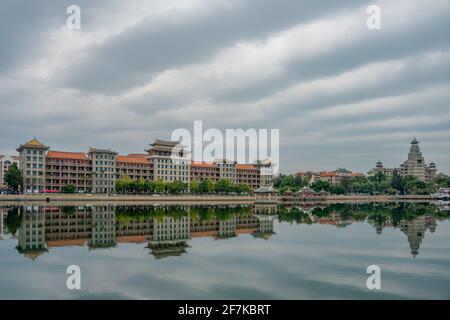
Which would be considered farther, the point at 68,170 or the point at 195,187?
the point at 195,187

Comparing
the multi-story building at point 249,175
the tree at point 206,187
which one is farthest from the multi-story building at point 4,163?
the multi-story building at point 249,175

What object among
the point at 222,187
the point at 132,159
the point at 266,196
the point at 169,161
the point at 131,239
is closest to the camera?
the point at 131,239

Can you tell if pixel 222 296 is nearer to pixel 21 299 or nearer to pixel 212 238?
pixel 21 299

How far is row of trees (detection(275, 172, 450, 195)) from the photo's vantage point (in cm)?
11062

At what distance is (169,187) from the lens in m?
77.6

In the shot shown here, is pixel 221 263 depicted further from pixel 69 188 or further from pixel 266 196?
pixel 69 188

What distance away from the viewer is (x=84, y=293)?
1215 cm

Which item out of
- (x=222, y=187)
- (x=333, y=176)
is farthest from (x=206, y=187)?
(x=333, y=176)

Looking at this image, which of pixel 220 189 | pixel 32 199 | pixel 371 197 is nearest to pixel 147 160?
pixel 220 189

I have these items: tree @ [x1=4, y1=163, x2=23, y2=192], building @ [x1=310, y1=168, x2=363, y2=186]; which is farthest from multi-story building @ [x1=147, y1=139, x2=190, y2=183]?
building @ [x1=310, y1=168, x2=363, y2=186]

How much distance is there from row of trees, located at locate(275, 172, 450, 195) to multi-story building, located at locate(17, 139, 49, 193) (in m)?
56.4

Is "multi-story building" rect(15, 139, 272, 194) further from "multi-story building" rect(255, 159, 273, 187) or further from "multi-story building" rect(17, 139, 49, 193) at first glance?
"multi-story building" rect(255, 159, 273, 187)

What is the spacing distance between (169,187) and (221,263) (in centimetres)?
6179
